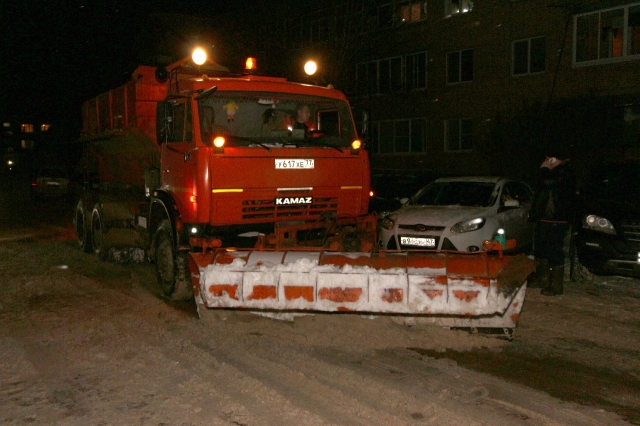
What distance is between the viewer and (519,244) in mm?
10602

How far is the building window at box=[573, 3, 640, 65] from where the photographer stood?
2244cm

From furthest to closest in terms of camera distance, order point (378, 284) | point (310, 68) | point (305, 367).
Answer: point (310, 68) < point (378, 284) < point (305, 367)

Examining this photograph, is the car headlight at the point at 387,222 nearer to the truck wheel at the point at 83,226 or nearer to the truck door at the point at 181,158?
the truck door at the point at 181,158

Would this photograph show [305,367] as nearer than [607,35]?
Yes

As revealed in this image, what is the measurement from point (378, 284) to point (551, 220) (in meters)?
3.58

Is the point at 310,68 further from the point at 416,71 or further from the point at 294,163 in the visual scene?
the point at 416,71

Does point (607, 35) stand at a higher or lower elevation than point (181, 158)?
higher

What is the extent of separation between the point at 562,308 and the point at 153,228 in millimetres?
5599

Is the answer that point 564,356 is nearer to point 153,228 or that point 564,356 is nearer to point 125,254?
point 153,228

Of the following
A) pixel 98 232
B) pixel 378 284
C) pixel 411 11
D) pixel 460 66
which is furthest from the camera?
pixel 411 11

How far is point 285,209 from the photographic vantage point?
7.74 meters

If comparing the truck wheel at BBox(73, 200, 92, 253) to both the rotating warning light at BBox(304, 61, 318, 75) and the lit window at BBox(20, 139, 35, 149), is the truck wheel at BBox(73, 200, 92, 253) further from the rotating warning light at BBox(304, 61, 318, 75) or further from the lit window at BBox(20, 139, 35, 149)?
the lit window at BBox(20, 139, 35, 149)

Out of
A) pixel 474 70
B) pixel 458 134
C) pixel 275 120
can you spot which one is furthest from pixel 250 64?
pixel 458 134

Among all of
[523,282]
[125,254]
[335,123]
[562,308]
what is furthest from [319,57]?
[523,282]
